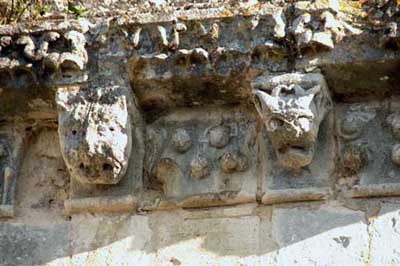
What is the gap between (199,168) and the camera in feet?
24.9

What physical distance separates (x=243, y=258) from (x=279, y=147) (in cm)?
51

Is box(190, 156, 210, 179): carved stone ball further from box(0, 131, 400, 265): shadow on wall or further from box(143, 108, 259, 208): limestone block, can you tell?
box(0, 131, 400, 265): shadow on wall

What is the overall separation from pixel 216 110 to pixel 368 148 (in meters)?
0.74

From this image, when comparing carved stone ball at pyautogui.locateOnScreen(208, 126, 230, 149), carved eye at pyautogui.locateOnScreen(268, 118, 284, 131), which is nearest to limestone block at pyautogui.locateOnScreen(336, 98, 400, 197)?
carved eye at pyautogui.locateOnScreen(268, 118, 284, 131)

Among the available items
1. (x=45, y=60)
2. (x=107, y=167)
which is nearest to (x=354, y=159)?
(x=107, y=167)

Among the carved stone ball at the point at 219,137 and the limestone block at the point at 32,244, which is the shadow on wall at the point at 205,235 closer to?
the limestone block at the point at 32,244

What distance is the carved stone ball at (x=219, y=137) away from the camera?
7656mm

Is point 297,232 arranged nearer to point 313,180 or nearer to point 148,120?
point 313,180

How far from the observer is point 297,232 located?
24.4ft

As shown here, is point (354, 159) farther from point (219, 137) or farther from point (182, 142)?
point (182, 142)

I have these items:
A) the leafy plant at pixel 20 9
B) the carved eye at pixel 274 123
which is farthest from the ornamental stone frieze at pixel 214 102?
the leafy plant at pixel 20 9

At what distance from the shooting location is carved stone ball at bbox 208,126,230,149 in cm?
766

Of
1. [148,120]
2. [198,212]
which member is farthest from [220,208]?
[148,120]

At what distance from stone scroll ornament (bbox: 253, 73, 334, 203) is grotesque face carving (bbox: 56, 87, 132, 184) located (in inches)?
24.3
